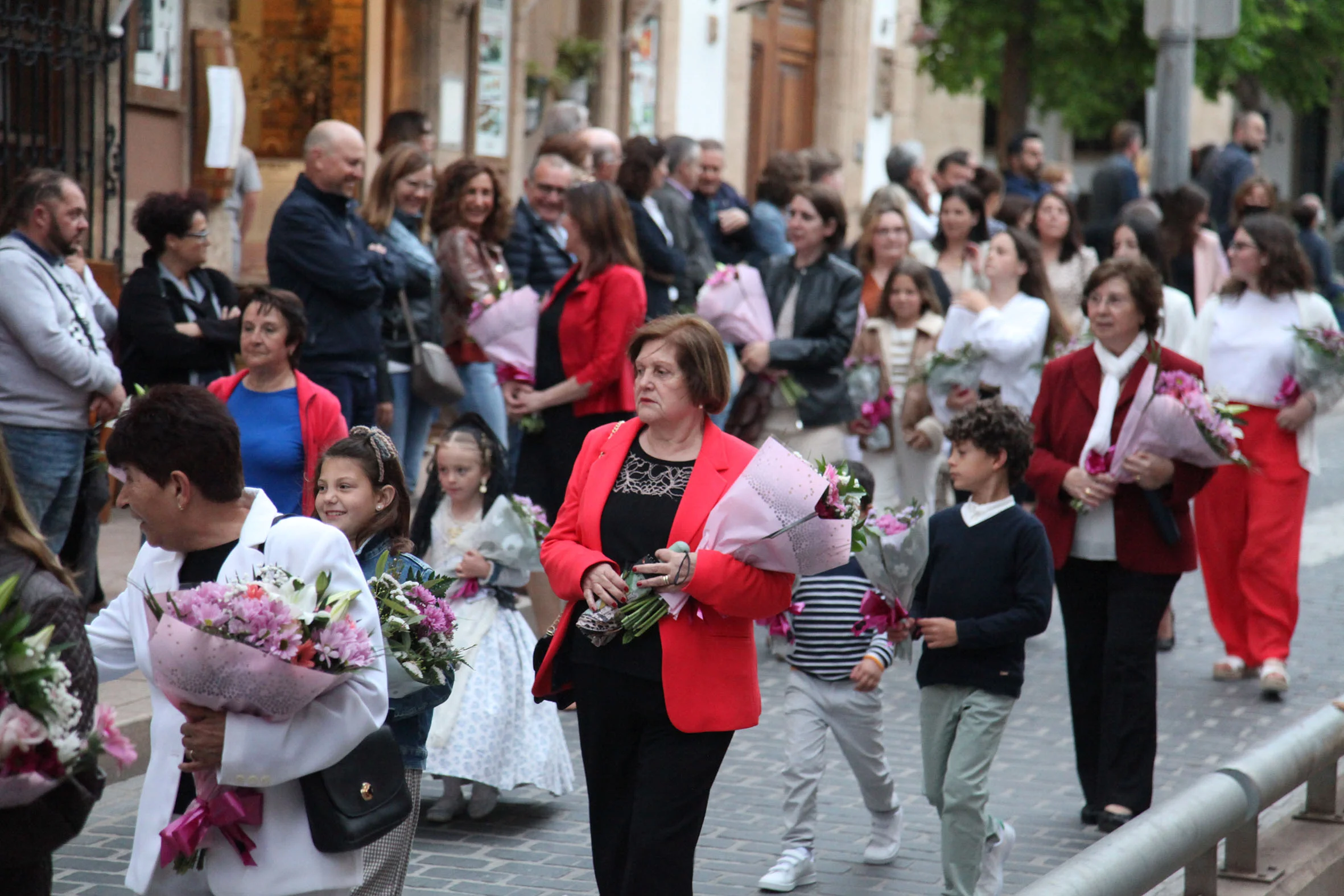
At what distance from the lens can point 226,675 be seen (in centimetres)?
358

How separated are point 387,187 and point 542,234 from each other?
1.21 meters

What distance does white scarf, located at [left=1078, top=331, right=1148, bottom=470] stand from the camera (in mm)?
6853

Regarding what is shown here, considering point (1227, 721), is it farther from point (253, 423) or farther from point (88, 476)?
point (88, 476)

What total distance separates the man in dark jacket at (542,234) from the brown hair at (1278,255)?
3.62 m

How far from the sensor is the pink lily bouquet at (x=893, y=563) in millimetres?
5824

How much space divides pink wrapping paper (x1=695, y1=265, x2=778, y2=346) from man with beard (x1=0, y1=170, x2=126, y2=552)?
298 centimetres

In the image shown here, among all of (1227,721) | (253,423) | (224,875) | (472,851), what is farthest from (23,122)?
(224,875)

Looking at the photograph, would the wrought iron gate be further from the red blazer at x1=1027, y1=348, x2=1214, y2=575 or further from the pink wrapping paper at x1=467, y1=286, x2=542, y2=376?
the red blazer at x1=1027, y1=348, x2=1214, y2=575

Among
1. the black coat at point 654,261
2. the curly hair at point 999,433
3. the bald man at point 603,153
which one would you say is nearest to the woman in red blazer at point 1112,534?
the curly hair at point 999,433

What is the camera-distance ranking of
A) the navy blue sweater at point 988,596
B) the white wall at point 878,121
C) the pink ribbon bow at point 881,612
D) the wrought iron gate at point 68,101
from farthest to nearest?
the white wall at point 878,121 < the wrought iron gate at point 68,101 < the pink ribbon bow at point 881,612 < the navy blue sweater at point 988,596

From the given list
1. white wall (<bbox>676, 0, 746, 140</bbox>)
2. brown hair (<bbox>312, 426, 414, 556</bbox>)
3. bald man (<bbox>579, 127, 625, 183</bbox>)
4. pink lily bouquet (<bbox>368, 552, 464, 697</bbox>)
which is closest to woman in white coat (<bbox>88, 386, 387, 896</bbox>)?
pink lily bouquet (<bbox>368, 552, 464, 697</bbox>)

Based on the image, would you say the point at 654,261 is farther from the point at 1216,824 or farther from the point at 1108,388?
the point at 1216,824

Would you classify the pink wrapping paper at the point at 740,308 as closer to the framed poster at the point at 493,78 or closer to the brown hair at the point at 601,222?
the brown hair at the point at 601,222

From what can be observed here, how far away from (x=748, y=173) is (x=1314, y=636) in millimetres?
13755
